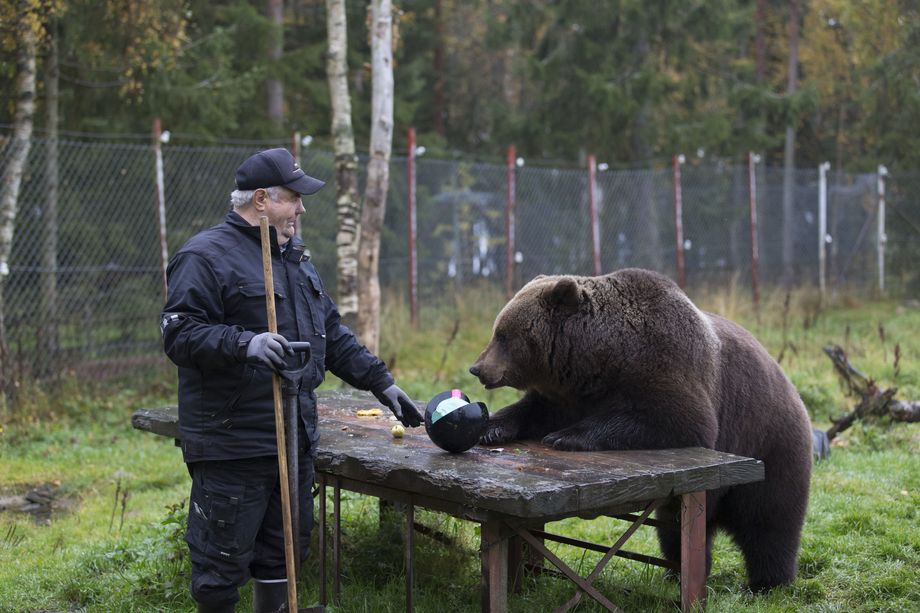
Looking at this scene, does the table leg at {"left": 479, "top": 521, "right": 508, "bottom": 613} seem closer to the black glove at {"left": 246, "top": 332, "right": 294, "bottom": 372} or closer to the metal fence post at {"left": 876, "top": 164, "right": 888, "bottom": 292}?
the black glove at {"left": 246, "top": 332, "right": 294, "bottom": 372}

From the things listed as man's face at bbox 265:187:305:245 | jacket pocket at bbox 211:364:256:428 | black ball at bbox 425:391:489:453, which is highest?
man's face at bbox 265:187:305:245

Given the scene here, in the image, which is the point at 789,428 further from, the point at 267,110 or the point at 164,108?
the point at 267,110

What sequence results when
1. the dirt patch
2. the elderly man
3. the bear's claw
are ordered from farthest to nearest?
the dirt patch, the bear's claw, the elderly man

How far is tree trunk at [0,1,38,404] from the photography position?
366 inches

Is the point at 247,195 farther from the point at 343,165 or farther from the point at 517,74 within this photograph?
the point at 517,74

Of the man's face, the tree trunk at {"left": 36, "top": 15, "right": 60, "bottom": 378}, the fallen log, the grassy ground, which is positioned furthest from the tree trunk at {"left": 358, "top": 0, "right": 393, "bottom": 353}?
the man's face

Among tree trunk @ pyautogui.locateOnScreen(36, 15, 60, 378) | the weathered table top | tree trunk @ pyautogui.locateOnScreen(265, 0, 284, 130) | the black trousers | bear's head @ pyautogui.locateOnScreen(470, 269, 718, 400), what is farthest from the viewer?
tree trunk @ pyautogui.locateOnScreen(265, 0, 284, 130)

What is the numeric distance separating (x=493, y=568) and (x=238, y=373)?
1298 millimetres

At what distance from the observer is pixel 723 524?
5094 mm

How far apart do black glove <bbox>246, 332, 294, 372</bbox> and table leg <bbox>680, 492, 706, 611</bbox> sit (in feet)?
6.13

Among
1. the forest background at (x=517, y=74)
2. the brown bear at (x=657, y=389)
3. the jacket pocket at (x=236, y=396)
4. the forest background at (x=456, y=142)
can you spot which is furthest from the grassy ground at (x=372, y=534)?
the forest background at (x=517, y=74)

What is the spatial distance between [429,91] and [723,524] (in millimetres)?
19971

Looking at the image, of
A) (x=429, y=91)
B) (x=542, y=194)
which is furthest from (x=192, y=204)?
(x=429, y=91)

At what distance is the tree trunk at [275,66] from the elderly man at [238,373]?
459 inches
